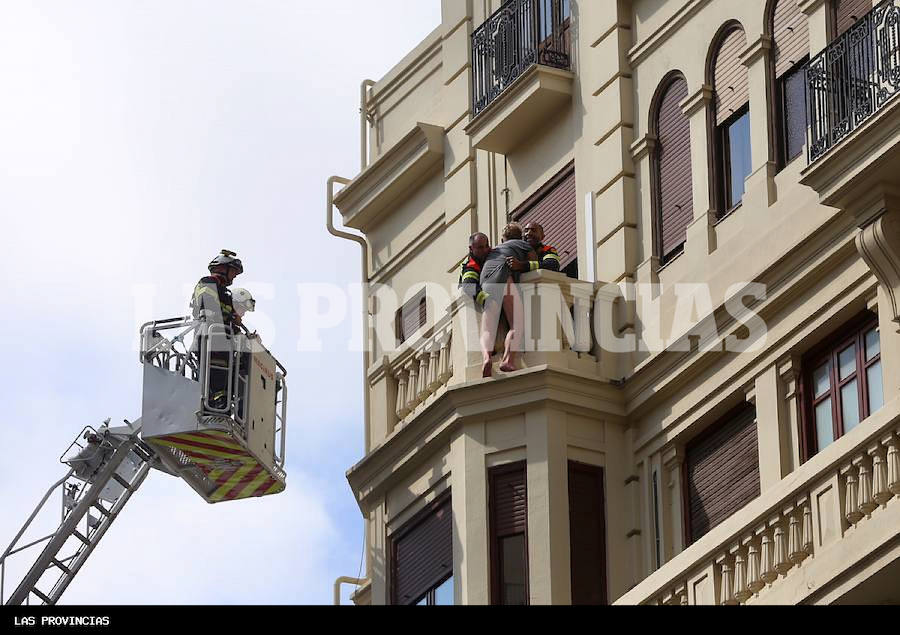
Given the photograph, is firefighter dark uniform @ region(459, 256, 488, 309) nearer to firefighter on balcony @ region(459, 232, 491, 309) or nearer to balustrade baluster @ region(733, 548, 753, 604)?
firefighter on balcony @ region(459, 232, 491, 309)

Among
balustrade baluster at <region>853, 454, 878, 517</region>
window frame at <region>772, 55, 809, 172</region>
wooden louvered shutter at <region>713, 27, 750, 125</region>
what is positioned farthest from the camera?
wooden louvered shutter at <region>713, 27, 750, 125</region>

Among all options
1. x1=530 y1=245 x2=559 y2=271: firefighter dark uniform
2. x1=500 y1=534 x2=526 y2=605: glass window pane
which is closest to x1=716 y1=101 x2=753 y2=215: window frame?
x1=530 y1=245 x2=559 y2=271: firefighter dark uniform

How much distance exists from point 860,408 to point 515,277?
4951 millimetres

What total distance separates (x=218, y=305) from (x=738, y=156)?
349 inches

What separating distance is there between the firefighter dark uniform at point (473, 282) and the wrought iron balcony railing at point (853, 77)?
16.9 ft

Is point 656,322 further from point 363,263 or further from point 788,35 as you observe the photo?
point 363,263

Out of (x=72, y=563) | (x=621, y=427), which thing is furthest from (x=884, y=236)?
(x=72, y=563)

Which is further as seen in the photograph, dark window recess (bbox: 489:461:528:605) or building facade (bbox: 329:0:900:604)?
dark window recess (bbox: 489:461:528:605)

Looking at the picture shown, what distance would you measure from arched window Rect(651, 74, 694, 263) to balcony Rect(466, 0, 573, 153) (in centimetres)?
179

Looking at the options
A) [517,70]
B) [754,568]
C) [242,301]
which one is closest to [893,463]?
[754,568]

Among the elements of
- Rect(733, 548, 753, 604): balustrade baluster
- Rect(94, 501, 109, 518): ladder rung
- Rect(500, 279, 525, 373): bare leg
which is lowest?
Rect(733, 548, 753, 604): balustrade baluster

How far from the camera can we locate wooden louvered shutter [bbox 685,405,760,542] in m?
27.1

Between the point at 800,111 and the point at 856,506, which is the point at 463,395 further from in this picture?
the point at 856,506

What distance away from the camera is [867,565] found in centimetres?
2175
